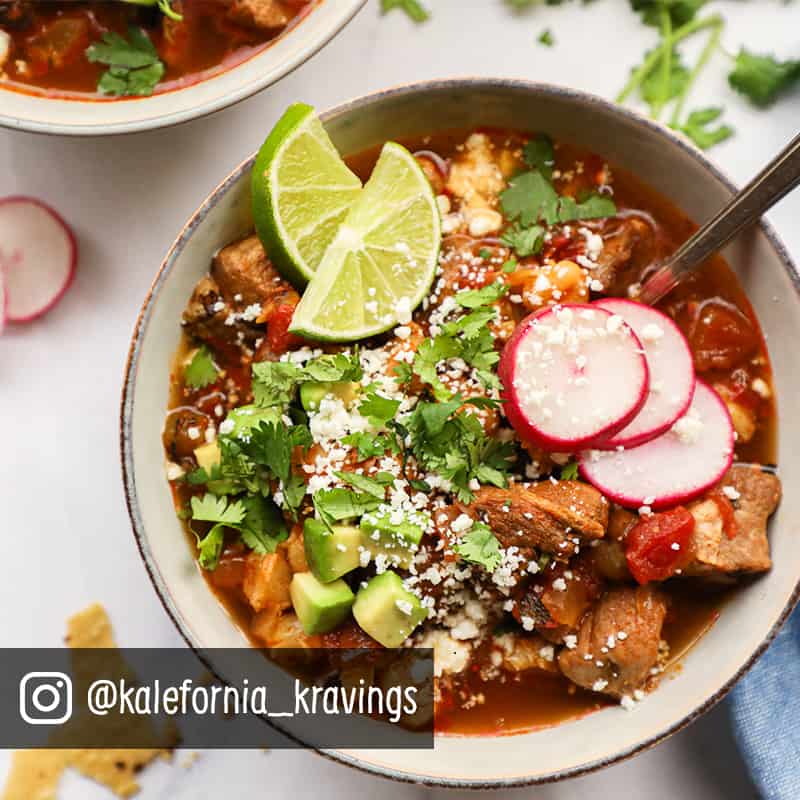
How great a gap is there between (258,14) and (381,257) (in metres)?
0.92

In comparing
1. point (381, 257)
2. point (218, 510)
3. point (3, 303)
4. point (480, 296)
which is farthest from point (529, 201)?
point (3, 303)

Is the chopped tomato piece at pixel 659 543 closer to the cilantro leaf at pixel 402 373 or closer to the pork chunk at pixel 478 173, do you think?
the cilantro leaf at pixel 402 373

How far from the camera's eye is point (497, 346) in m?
2.93

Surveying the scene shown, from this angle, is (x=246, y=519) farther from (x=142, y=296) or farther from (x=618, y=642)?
(x=618, y=642)

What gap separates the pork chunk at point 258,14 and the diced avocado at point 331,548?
5.27 feet

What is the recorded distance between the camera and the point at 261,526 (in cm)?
294

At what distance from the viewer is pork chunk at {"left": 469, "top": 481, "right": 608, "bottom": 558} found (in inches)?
107

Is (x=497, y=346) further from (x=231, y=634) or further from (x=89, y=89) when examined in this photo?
(x=89, y=89)


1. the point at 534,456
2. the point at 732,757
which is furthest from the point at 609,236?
the point at 732,757

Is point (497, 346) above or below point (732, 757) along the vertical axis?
above

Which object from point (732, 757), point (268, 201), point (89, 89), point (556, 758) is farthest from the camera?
point (732, 757)

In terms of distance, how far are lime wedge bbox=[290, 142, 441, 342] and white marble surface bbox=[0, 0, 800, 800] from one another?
0.64 m

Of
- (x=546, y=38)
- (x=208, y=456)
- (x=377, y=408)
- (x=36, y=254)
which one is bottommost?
(x=36, y=254)

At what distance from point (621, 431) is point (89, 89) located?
2.04 metres
